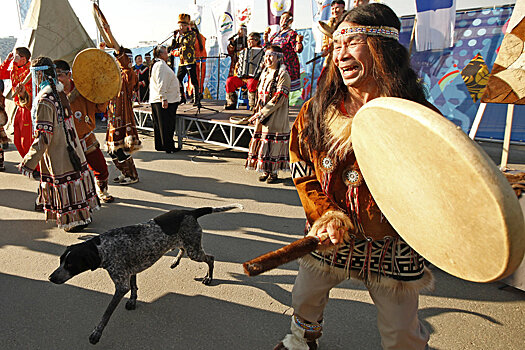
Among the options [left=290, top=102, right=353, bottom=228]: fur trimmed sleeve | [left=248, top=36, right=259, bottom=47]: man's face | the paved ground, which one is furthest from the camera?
[left=248, top=36, right=259, bottom=47]: man's face

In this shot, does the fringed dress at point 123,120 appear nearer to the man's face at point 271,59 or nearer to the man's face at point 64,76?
the man's face at point 64,76

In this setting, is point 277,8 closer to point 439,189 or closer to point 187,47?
point 187,47

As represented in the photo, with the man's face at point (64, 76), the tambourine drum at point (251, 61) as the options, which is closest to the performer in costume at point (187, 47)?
the tambourine drum at point (251, 61)

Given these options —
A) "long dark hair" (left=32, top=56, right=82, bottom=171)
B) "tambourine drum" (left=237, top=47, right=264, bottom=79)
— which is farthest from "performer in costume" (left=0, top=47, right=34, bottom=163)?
"tambourine drum" (left=237, top=47, right=264, bottom=79)

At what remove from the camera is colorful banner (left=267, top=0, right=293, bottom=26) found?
30.8 feet

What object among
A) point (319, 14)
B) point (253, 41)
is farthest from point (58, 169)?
point (319, 14)

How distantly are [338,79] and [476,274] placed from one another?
97 centimetres

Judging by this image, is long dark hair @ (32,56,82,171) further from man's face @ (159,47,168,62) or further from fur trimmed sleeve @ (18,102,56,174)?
man's face @ (159,47,168,62)

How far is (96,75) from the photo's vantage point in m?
4.08

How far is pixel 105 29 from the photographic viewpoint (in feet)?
18.1

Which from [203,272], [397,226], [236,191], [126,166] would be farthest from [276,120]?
[397,226]

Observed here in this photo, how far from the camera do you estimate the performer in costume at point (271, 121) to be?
203 inches

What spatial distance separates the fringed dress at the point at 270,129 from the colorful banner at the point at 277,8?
4.88 m

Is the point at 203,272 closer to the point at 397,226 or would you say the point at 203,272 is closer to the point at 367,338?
the point at 367,338
